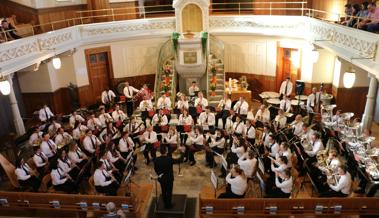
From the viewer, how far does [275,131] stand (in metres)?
12.4

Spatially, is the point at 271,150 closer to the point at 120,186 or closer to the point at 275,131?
the point at 275,131

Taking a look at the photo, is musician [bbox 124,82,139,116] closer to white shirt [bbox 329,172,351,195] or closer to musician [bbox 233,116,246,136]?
musician [bbox 233,116,246,136]

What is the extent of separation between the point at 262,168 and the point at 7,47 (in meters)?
9.63

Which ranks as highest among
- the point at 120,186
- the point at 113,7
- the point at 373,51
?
the point at 113,7

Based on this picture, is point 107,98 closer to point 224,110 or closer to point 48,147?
point 48,147

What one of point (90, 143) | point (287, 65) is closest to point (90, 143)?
point (90, 143)

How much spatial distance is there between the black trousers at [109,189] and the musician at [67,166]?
1.23 metres

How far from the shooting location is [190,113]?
1467cm

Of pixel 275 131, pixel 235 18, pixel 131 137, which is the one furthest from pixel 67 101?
pixel 275 131

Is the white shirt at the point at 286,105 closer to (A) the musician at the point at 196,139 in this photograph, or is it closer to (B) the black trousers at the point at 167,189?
(A) the musician at the point at 196,139

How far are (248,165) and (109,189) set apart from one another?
414 centimetres

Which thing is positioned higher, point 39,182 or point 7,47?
point 7,47

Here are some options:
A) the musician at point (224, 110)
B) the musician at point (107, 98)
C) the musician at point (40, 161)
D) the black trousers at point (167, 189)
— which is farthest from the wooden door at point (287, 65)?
the musician at point (40, 161)

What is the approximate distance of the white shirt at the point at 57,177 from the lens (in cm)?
1047
